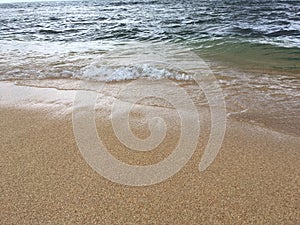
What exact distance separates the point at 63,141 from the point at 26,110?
39.1 inches

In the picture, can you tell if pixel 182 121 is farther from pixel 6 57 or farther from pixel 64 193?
pixel 6 57

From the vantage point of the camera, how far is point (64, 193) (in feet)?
5.41

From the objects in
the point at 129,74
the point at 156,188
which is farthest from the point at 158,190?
the point at 129,74

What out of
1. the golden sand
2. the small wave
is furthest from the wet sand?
the small wave

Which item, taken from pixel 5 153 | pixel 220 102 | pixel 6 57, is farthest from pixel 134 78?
pixel 6 57

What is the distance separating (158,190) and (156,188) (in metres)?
0.02

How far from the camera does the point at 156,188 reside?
5.57 feet

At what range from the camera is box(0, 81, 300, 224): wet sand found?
1477 millimetres

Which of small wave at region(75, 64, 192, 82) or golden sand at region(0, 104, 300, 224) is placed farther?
small wave at region(75, 64, 192, 82)

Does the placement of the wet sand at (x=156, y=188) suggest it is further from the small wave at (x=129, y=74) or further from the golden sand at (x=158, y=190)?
the small wave at (x=129, y=74)

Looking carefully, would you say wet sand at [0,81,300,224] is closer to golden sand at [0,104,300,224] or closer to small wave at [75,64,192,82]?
golden sand at [0,104,300,224]

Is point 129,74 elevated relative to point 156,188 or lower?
lower

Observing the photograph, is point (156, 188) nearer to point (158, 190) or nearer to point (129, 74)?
point (158, 190)

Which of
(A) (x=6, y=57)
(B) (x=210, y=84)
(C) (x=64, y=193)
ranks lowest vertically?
(A) (x=6, y=57)
